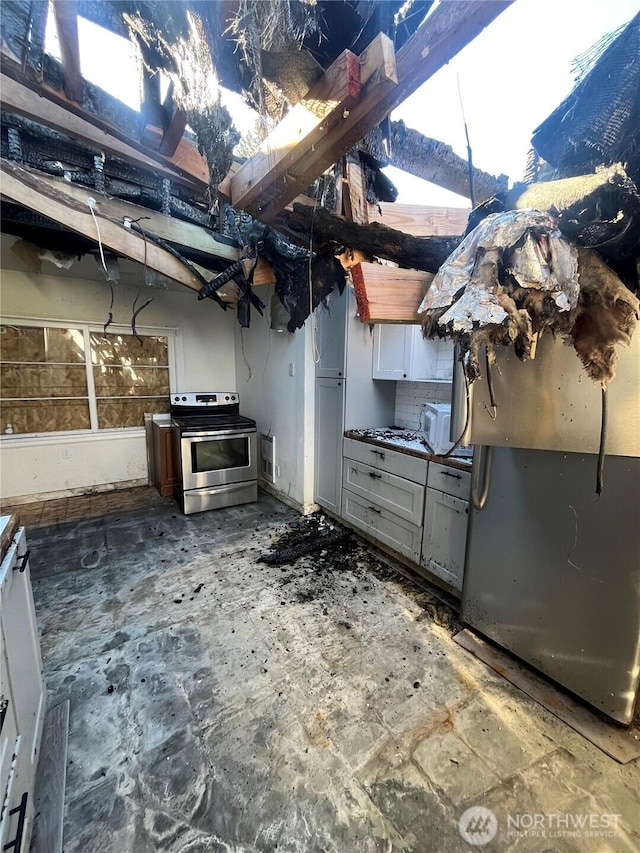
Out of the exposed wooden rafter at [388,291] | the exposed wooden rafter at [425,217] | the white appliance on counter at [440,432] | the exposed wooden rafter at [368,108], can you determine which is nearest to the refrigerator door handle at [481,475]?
the white appliance on counter at [440,432]

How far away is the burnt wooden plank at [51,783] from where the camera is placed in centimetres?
100

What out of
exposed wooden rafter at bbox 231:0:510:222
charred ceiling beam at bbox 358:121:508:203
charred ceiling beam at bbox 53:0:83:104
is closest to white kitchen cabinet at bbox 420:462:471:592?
charred ceiling beam at bbox 358:121:508:203

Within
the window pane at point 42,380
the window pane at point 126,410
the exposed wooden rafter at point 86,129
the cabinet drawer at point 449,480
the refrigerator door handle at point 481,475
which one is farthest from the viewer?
the window pane at point 126,410

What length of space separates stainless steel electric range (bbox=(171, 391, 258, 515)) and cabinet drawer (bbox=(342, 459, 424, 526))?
1.20m

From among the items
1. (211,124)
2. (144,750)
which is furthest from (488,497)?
(211,124)

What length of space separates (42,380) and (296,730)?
3873mm

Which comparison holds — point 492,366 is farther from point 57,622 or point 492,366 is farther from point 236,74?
point 57,622

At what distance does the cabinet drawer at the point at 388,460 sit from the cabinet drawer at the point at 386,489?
4cm

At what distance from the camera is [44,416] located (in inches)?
138

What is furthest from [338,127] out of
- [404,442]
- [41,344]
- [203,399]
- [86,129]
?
[41,344]

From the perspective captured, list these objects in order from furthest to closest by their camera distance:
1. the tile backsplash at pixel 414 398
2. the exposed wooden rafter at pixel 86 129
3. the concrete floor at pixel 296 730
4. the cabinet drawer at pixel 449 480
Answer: the tile backsplash at pixel 414 398 < the cabinet drawer at pixel 449 480 < the exposed wooden rafter at pixel 86 129 < the concrete floor at pixel 296 730

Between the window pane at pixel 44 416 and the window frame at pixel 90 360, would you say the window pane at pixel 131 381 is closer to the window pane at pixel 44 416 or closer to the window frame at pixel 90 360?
the window frame at pixel 90 360

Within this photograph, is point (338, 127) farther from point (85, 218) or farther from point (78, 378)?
point (78, 378)

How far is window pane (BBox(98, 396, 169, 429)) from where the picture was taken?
3.82 metres
